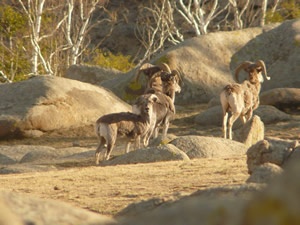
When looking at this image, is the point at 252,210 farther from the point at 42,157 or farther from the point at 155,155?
the point at 42,157

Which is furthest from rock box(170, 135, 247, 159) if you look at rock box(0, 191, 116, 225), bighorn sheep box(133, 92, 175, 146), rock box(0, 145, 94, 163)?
rock box(0, 191, 116, 225)

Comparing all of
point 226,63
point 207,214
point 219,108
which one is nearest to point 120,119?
point 219,108

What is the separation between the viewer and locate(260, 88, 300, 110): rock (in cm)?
1794

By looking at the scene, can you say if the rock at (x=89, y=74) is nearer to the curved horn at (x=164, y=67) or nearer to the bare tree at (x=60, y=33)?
the bare tree at (x=60, y=33)

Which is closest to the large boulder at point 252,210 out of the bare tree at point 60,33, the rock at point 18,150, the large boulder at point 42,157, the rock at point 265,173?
the rock at point 265,173

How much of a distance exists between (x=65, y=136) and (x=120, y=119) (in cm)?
585

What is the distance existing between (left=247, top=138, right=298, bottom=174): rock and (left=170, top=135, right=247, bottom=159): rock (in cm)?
378

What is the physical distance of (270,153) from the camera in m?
6.22

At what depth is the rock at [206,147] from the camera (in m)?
10.2

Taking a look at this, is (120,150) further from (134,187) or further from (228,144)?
(134,187)

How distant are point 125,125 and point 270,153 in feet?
17.5

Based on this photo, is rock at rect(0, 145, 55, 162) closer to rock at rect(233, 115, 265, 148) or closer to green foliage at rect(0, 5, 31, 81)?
rock at rect(233, 115, 265, 148)

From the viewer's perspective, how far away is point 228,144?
10.6 meters

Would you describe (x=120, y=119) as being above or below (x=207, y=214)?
below
